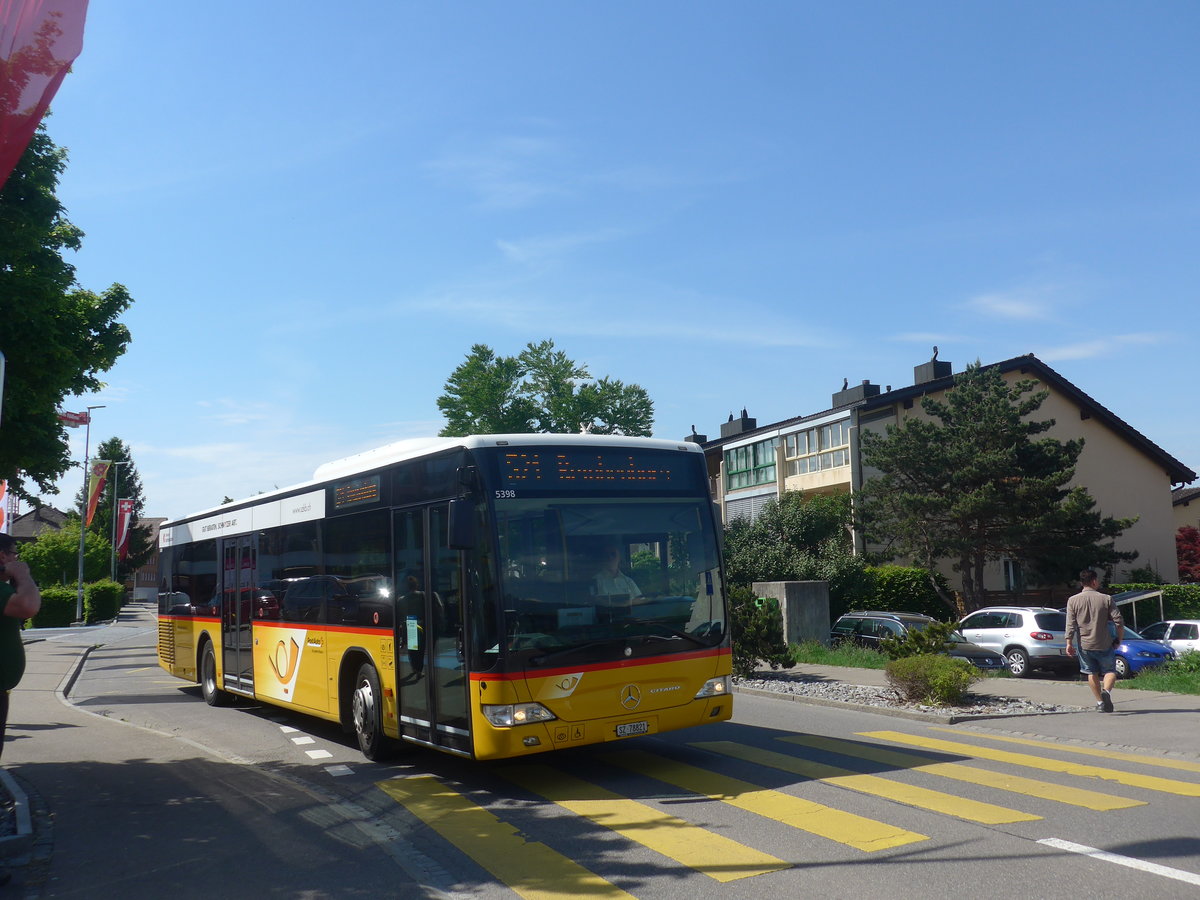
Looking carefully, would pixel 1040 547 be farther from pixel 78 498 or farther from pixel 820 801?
pixel 78 498

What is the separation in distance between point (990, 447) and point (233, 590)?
29475mm

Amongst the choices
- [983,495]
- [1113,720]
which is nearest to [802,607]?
[1113,720]

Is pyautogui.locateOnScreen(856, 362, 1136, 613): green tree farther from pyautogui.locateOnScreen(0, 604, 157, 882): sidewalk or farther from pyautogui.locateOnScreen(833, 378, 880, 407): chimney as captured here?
pyautogui.locateOnScreen(0, 604, 157, 882): sidewalk

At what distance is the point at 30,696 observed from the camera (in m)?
18.5

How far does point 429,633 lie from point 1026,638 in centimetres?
1892

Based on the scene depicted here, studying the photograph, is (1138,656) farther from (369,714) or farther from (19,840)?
(19,840)

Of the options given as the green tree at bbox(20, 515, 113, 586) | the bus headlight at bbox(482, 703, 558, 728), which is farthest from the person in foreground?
the green tree at bbox(20, 515, 113, 586)

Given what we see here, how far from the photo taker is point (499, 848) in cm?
679

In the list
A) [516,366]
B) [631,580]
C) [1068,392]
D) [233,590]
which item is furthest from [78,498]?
[631,580]

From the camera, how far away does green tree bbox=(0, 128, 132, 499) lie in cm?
1344

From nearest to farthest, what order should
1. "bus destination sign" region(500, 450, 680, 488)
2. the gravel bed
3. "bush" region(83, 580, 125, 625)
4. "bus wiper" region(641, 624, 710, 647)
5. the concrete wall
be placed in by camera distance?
"bus destination sign" region(500, 450, 680, 488) → "bus wiper" region(641, 624, 710, 647) → the gravel bed → the concrete wall → "bush" region(83, 580, 125, 625)

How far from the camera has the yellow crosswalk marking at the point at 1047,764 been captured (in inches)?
323

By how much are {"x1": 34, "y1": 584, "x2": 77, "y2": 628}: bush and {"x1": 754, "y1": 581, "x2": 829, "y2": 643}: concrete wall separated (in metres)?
43.5

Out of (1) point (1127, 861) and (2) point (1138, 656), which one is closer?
(1) point (1127, 861)
